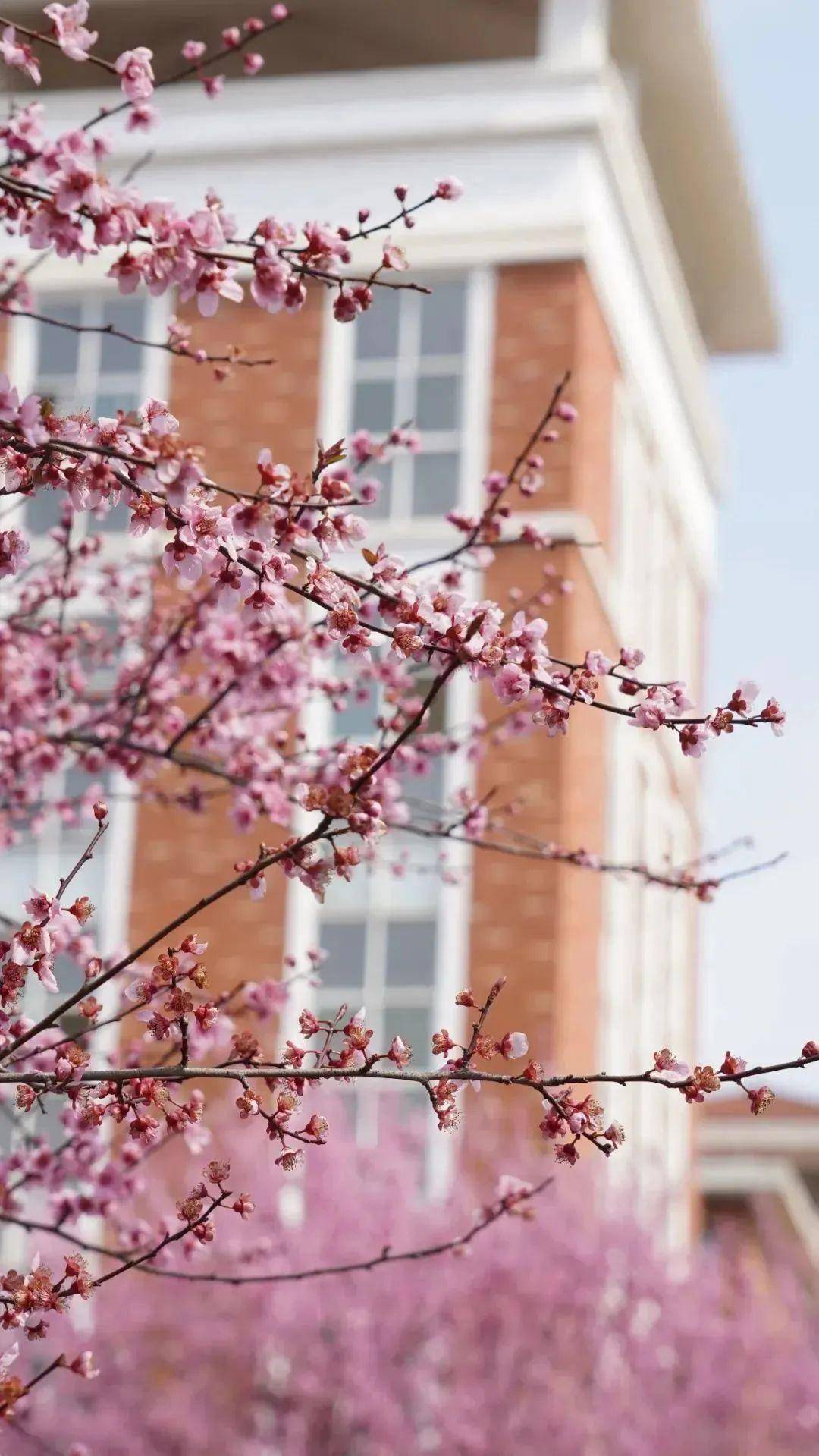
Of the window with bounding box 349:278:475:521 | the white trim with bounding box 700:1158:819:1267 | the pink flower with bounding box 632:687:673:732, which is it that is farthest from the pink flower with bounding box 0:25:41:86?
the white trim with bounding box 700:1158:819:1267

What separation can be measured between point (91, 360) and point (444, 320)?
2873 mm

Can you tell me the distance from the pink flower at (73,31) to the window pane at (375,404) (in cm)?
1438

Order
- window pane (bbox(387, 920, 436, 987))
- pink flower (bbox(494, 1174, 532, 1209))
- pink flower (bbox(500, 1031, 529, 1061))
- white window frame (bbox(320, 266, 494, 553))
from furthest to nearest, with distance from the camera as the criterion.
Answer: white window frame (bbox(320, 266, 494, 553))
window pane (bbox(387, 920, 436, 987))
pink flower (bbox(494, 1174, 532, 1209))
pink flower (bbox(500, 1031, 529, 1061))

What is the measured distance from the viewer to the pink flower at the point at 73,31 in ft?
12.8

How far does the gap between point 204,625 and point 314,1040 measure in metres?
11.6

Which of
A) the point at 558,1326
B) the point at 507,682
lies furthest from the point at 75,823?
the point at 558,1326

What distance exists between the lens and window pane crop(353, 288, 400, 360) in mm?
18500

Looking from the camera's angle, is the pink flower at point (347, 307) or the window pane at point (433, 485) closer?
the pink flower at point (347, 307)

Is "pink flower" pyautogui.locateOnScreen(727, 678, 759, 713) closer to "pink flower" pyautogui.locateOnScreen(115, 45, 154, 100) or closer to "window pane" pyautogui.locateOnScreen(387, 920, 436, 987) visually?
"pink flower" pyautogui.locateOnScreen(115, 45, 154, 100)

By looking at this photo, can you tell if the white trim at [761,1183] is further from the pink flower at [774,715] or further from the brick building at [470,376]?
the pink flower at [774,715]

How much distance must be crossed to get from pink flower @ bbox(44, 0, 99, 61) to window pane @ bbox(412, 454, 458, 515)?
1420 centimetres

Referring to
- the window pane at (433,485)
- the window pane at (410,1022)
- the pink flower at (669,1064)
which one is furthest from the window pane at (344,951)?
the pink flower at (669,1064)

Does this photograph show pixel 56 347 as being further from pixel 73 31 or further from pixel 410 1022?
pixel 73 31

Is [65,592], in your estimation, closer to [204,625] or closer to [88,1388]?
[204,625]
